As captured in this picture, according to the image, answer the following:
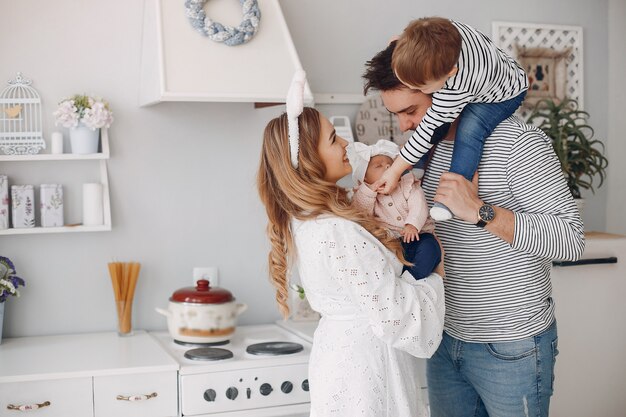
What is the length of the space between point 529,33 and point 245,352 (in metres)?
1.88

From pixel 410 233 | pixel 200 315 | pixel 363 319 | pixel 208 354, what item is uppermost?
pixel 410 233

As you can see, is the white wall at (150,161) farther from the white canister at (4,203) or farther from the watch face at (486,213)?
the watch face at (486,213)

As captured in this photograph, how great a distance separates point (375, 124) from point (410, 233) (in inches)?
50.3

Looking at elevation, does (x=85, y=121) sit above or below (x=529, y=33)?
below

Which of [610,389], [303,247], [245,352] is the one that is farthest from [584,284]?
[303,247]

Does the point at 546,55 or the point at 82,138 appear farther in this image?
the point at 546,55

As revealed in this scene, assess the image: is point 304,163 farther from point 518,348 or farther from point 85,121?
point 85,121

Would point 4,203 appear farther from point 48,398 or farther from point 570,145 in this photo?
point 570,145

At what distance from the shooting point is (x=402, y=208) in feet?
6.88

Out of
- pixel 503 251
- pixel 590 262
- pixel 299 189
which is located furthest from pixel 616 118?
pixel 299 189

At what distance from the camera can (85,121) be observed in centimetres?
278

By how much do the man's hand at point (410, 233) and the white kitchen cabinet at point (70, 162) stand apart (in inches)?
49.1

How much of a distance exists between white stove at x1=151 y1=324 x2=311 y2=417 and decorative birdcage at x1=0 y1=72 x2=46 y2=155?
89 cm

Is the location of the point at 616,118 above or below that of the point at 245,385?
above
